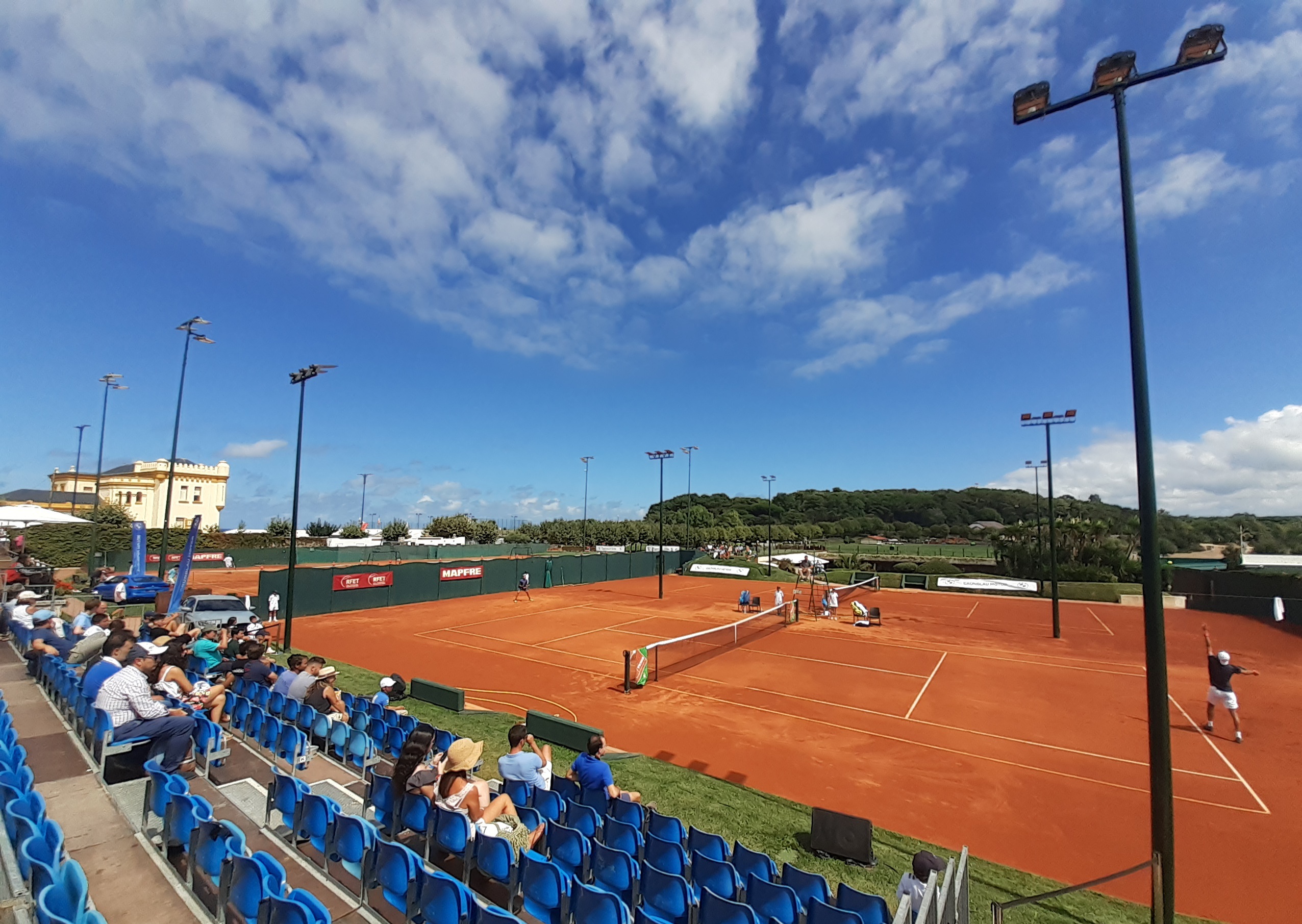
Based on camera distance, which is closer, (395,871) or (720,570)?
(395,871)

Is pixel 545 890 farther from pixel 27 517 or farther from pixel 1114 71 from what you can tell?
pixel 27 517

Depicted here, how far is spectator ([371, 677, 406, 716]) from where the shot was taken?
1044 centimetres

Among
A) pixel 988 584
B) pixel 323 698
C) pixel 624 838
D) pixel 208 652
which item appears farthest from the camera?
pixel 988 584

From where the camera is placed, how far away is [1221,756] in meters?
12.9

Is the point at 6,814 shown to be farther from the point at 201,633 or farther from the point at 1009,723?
the point at 1009,723

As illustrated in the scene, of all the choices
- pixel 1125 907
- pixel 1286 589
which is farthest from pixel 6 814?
pixel 1286 589

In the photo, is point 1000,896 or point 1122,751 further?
point 1122,751

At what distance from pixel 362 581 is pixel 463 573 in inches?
267

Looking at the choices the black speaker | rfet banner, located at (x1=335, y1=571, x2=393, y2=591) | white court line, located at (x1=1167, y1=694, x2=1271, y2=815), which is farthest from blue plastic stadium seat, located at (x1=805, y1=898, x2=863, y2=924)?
rfet banner, located at (x1=335, y1=571, x2=393, y2=591)

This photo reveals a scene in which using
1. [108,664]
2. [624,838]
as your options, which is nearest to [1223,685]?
[624,838]

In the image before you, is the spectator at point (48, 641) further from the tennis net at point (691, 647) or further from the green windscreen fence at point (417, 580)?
the green windscreen fence at point (417, 580)

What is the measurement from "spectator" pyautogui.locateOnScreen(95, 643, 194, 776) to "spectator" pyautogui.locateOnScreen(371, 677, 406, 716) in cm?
293

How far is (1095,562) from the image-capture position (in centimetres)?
5188

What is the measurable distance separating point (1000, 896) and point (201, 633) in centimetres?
1819
